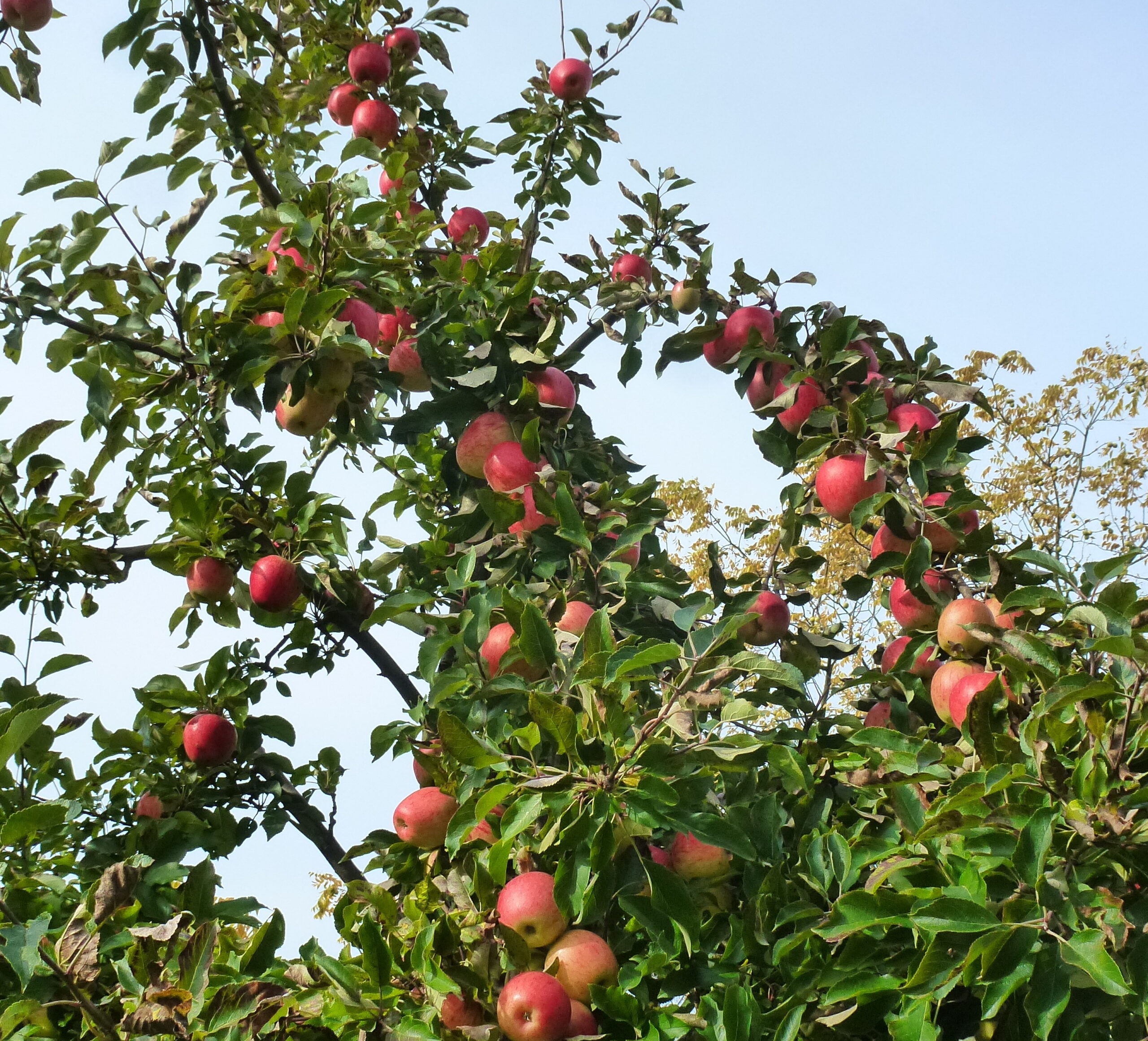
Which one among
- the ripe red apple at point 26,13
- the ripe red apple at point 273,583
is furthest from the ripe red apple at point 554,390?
the ripe red apple at point 26,13

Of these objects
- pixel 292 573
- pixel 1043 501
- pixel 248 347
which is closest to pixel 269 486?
pixel 292 573

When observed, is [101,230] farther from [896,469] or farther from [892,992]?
[892,992]

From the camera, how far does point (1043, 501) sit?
10078mm

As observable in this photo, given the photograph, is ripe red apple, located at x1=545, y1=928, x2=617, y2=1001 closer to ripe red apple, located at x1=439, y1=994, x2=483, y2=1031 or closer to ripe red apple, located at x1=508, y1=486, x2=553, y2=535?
ripe red apple, located at x1=439, y1=994, x2=483, y2=1031

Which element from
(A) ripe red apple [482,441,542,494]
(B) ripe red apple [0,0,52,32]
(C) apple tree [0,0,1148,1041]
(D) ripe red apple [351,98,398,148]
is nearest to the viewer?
(C) apple tree [0,0,1148,1041]

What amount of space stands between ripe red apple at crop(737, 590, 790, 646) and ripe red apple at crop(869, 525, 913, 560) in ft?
0.87

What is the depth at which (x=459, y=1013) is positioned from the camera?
5.88 feet

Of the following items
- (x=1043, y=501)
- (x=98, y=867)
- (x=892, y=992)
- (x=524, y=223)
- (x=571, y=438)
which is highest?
(x=1043, y=501)

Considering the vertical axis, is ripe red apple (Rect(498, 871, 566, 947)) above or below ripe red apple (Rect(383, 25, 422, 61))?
below

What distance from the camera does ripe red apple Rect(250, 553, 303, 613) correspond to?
9.58ft

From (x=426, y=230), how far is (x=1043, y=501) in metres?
8.69

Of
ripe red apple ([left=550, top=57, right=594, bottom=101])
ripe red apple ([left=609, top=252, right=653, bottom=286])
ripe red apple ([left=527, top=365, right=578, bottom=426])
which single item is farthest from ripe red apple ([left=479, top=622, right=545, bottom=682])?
ripe red apple ([left=550, top=57, right=594, bottom=101])

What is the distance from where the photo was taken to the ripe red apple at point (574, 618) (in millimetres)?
2162

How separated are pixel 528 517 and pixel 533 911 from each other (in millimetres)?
959
